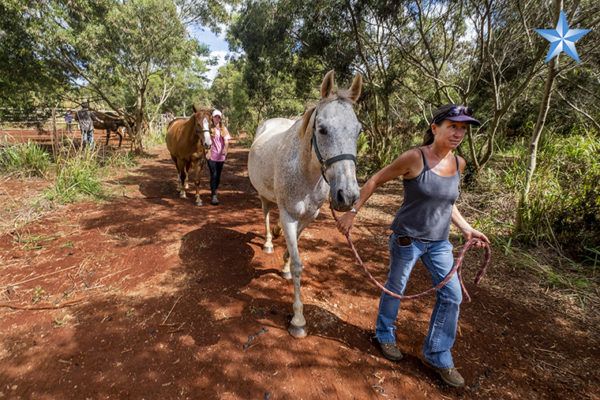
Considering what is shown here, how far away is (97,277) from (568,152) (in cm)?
775

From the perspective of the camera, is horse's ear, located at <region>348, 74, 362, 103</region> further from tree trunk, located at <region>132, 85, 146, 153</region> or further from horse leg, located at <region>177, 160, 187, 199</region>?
tree trunk, located at <region>132, 85, 146, 153</region>

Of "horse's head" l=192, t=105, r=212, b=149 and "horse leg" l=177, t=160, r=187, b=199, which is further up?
"horse's head" l=192, t=105, r=212, b=149

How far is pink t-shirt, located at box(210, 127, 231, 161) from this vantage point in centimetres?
569

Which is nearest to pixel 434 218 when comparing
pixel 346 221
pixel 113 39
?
pixel 346 221

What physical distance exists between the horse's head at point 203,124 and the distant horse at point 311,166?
184cm

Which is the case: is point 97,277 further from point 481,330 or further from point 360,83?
point 481,330

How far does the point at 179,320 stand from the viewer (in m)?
2.66

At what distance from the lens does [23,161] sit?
6.70 m

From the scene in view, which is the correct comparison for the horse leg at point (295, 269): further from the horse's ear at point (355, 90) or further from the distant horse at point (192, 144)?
the distant horse at point (192, 144)

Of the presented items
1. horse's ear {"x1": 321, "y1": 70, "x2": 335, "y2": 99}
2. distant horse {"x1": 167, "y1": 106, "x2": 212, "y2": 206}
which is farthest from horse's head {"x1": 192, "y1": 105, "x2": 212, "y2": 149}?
horse's ear {"x1": 321, "y1": 70, "x2": 335, "y2": 99}

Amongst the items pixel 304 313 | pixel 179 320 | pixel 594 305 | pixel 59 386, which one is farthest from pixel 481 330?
pixel 59 386

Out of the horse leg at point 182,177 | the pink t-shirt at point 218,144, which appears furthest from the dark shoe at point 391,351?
the horse leg at point 182,177

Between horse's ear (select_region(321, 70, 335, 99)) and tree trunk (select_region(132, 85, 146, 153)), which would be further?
tree trunk (select_region(132, 85, 146, 153))

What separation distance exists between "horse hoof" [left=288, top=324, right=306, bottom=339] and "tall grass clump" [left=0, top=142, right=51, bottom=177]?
303 inches
